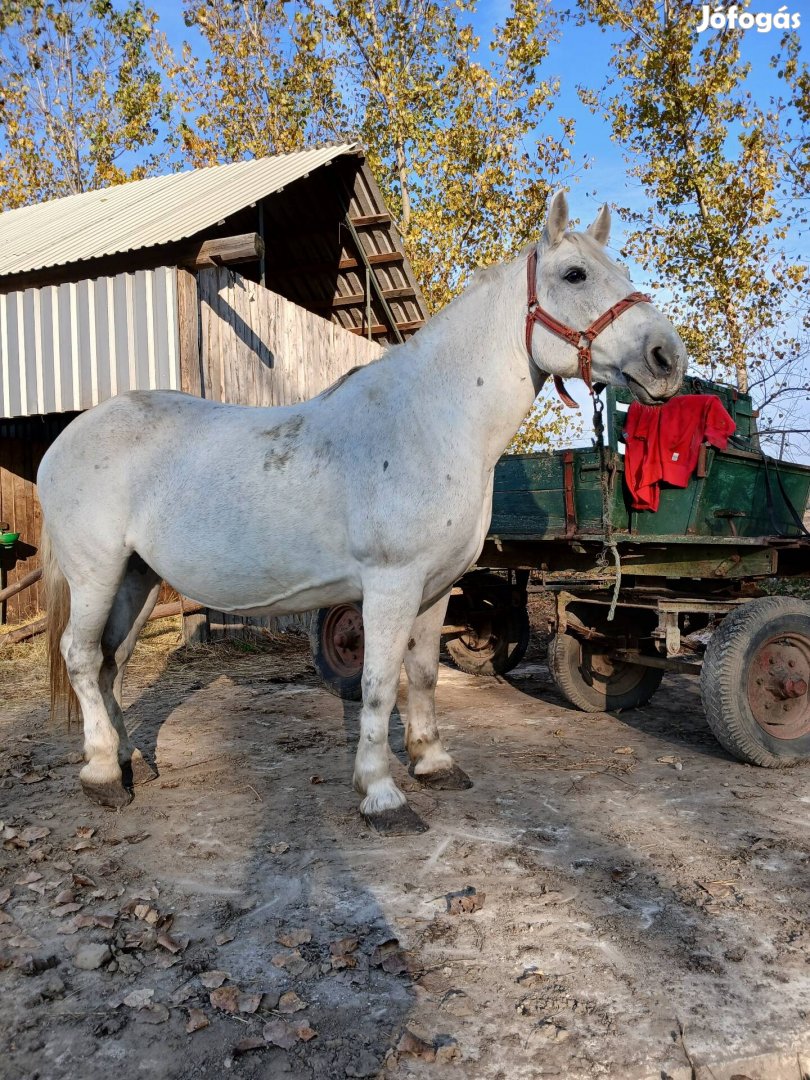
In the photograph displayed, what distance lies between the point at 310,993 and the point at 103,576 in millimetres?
2255

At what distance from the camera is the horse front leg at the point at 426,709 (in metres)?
3.81

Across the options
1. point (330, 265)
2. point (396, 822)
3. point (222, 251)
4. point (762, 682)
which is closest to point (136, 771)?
point (396, 822)

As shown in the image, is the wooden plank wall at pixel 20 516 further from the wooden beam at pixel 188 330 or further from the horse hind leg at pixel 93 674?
the horse hind leg at pixel 93 674

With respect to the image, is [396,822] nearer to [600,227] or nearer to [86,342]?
[600,227]

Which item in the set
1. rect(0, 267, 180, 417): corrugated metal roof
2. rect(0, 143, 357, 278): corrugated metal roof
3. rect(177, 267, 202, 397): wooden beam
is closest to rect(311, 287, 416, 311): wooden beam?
rect(0, 143, 357, 278): corrugated metal roof

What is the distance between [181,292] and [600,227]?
5634 mm

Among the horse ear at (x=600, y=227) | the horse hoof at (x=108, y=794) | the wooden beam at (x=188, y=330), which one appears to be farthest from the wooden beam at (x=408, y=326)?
the horse hoof at (x=108, y=794)

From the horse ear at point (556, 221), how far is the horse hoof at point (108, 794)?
3.18 meters

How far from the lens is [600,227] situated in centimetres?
326

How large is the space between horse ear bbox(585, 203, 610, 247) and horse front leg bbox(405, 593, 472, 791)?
6.03 ft

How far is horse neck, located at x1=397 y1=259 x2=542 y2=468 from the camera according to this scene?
323 centimetres

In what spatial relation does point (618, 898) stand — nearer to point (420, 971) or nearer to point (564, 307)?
A: point (420, 971)

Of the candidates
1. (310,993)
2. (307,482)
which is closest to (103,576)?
(307,482)

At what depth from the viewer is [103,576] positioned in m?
3.69
